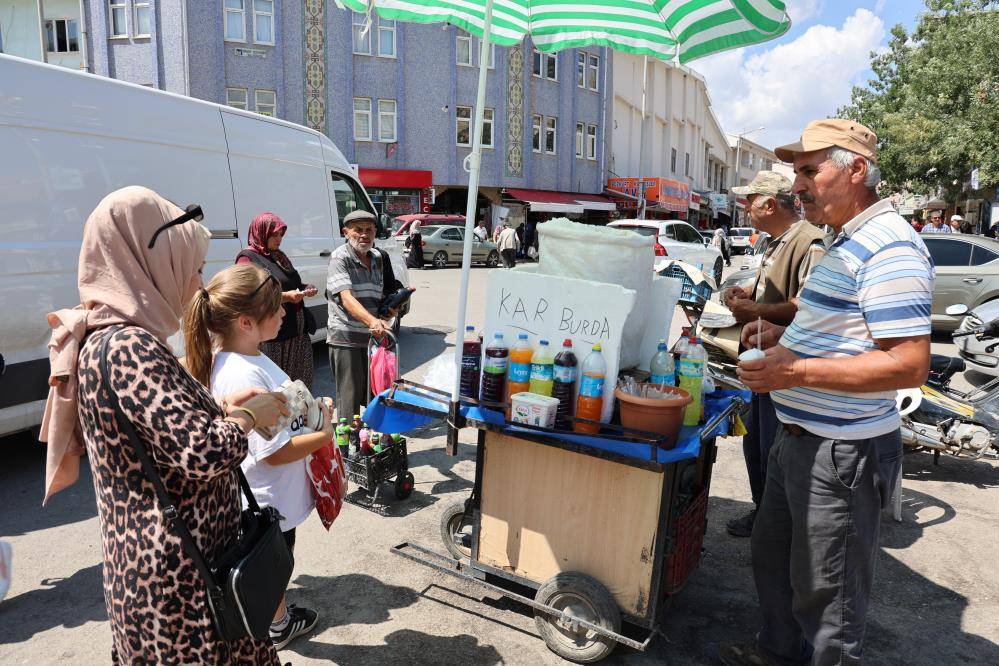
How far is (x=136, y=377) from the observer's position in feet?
5.08

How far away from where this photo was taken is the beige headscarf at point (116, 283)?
1.61m

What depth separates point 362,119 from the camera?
27.5 m

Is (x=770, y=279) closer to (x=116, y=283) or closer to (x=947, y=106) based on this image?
(x=116, y=283)

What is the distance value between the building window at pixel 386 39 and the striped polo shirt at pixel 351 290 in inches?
997

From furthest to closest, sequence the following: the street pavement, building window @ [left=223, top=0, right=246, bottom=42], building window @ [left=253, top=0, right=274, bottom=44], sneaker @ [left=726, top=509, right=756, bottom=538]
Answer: building window @ [left=253, top=0, right=274, bottom=44] < building window @ [left=223, top=0, right=246, bottom=42] < sneaker @ [left=726, top=509, right=756, bottom=538] < the street pavement

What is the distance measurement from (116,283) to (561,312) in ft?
5.32

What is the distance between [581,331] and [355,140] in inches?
1046

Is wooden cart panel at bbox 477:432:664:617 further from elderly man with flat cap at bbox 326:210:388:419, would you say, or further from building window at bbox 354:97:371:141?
building window at bbox 354:97:371:141

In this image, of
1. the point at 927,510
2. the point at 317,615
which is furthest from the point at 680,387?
the point at 927,510

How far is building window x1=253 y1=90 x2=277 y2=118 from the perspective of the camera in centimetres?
2564

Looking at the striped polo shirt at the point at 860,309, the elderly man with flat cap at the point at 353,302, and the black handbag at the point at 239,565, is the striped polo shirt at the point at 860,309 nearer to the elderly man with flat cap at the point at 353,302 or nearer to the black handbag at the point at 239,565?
the black handbag at the point at 239,565

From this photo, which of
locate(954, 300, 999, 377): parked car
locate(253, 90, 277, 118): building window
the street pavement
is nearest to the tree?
locate(954, 300, 999, 377): parked car

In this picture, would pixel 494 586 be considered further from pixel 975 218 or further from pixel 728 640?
pixel 975 218

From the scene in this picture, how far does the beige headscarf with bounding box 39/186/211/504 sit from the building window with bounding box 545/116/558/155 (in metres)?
31.6
